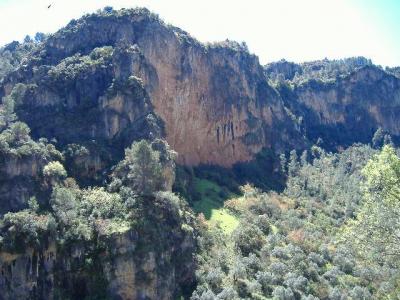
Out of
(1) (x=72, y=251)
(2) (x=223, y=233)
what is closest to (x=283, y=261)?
(2) (x=223, y=233)

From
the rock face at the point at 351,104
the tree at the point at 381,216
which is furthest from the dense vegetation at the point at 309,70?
the tree at the point at 381,216

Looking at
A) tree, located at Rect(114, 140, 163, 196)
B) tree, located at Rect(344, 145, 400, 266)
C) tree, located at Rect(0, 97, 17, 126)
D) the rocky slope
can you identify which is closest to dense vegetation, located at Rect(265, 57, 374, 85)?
the rocky slope

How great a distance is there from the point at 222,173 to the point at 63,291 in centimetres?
5897

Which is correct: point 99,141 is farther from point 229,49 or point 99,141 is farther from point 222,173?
point 229,49

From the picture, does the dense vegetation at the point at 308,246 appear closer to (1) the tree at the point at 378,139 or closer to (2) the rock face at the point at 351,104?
(1) the tree at the point at 378,139

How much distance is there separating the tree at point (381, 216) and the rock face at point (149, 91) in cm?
5637

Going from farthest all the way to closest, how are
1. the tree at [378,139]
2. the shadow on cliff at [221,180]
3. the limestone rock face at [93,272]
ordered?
1. the tree at [378,139]
2. the shadow on cliff at [221,180]
3. the limestone rock face at [93,272]

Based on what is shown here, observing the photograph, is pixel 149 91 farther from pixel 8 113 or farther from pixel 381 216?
pixel 381 216

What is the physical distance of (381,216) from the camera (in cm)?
2591

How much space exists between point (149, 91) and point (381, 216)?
70279 millimetres

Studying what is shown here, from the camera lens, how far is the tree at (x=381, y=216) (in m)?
25.8

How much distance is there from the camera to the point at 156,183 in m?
64.5

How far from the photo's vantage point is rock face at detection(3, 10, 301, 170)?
81938mm

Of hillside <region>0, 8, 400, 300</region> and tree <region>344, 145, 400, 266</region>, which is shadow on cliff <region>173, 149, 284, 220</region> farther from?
tree <region>344, 145, 400, 266</region>
